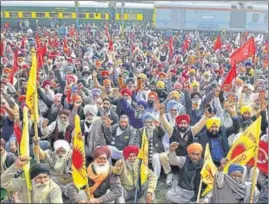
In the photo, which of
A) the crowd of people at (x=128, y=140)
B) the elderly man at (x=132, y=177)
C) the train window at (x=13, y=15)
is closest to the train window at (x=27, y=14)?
the train window at (x=13, y=15)

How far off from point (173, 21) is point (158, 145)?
73.2 feet

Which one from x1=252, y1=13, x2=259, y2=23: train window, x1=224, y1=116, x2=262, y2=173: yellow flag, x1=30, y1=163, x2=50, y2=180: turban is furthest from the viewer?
x1=252, y1=13, x2=259, y2=23: train window

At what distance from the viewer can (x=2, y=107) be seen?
5.49 meters

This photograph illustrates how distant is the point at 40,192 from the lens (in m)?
3.80

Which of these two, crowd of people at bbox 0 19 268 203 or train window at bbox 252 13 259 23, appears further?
train window at bbox 252 13 259 23

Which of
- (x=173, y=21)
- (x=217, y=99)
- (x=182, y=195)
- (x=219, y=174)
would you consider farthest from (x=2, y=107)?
(x=173, y=21)

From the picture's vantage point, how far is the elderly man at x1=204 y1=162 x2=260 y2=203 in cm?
418

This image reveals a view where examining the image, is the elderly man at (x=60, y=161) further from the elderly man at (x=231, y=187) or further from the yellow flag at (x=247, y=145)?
the yellow flag at (x=247, y=145)

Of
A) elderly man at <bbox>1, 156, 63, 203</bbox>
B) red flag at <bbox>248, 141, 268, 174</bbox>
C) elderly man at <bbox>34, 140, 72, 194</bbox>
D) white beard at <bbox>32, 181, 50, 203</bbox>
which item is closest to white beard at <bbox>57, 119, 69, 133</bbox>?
elderly man at <bbox>34, 140, 72, 194</bbox>

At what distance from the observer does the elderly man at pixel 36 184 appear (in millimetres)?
3748

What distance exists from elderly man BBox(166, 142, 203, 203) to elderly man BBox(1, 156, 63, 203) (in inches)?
65.1

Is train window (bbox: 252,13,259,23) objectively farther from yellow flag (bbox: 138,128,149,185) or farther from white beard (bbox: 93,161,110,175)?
white beard (bbox: 93,161,110,175)

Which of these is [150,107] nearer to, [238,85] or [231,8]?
[238,85]

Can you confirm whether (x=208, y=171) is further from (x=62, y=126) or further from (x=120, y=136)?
(x=62, y=126)
